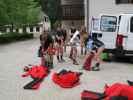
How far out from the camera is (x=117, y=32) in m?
17.8

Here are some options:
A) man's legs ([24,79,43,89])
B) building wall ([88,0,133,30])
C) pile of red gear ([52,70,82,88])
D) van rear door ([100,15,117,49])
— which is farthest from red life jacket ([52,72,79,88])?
building wall ([88,0,133,30])

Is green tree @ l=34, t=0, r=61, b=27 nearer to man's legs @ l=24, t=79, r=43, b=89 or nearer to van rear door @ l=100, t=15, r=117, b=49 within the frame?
van rear door @ l=100, t=15, r=117, b=49

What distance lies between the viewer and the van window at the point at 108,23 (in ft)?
59.0

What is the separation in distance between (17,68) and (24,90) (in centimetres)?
484

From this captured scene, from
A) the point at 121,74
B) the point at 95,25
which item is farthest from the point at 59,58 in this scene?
the point at 121,74

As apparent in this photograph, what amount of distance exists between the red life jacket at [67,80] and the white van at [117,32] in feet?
17.9

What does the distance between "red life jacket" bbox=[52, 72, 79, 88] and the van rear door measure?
5760 mm

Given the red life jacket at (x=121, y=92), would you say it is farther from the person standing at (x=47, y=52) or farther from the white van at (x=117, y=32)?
the white van at (x=117, y=32)

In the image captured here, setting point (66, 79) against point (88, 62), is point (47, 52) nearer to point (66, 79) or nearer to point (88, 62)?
point (88, 62)

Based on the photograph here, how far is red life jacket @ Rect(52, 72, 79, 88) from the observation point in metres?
12.0

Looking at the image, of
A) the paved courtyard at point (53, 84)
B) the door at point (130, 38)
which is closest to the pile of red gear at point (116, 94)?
the paved courtyard at point (53, 84)

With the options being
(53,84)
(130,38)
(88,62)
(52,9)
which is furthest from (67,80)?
(52,9)

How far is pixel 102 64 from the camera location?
17.6m

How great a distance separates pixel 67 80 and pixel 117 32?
6.33 m
